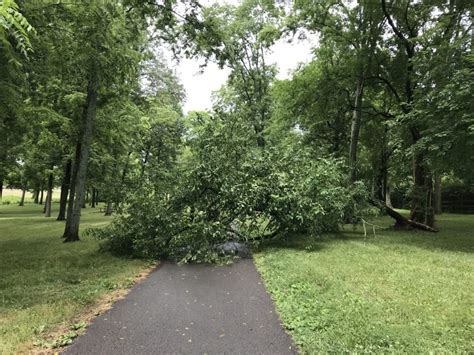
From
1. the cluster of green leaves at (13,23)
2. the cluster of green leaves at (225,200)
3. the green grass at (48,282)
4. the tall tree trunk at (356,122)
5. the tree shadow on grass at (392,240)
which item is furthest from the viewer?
the tall tree trunk at (356,122)

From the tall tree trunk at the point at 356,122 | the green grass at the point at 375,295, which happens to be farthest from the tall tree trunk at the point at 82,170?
the tall tree trunk at the point at 356,122

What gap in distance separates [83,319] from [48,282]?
2.52 meters

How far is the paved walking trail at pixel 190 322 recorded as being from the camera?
154 inches

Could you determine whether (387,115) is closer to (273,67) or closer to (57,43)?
(57,43)

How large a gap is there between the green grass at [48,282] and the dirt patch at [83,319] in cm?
7

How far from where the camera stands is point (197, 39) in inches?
406

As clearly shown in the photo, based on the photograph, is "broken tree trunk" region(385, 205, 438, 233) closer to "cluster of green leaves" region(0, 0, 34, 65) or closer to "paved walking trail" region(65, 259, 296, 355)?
"paved walking trail" region(65, 259, 296, 355)

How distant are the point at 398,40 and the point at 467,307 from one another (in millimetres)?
12733

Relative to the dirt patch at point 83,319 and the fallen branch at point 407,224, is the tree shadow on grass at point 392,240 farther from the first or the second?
the dirt patch at point 83,319

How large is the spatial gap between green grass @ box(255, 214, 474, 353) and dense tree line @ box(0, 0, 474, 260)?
2016 mm

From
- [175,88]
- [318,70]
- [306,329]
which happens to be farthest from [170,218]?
[175,88]


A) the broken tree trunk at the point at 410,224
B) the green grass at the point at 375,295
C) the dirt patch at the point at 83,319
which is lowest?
the dirt patch at the point at 83,319

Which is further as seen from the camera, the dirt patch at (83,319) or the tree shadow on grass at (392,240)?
the tree shadow on grass at (392,240)

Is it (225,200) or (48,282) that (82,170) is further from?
(48,282)
